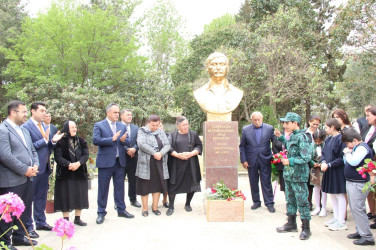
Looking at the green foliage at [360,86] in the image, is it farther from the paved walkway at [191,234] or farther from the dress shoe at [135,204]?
the dress shoe at [135,204]

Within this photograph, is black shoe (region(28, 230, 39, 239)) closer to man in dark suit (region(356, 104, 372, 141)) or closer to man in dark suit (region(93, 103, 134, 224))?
man in dark suit (region(93, 103, 134, 224))

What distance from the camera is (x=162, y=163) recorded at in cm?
541

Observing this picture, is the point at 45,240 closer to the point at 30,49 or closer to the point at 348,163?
the point at 348,163

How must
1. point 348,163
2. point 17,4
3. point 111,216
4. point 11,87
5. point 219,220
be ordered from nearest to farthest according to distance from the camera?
point 348,163, point 219,220, point 111,216, point 11,87, point 17,4

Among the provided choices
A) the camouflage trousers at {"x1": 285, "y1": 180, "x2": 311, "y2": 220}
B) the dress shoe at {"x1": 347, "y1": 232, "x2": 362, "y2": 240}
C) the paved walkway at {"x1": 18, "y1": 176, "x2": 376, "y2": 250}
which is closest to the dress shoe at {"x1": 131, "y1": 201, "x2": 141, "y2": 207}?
the paved walkway at {"x1": 18, "y1": 176, "x2": 376, "y2": 250}

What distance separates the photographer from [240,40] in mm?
17312

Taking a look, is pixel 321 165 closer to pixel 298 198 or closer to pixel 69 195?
pixel 298 198

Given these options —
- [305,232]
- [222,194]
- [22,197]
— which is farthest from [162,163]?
[305,232]

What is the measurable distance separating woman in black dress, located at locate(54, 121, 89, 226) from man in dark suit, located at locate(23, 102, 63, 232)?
0.55 feet

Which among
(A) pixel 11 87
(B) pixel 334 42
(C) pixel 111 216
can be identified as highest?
(B) pixel 334 42

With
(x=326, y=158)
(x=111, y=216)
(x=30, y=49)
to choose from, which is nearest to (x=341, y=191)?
(x=326, y=158)

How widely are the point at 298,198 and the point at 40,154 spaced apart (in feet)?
11.7

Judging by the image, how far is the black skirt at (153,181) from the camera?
5266 mm

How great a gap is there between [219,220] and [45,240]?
2.44 m
